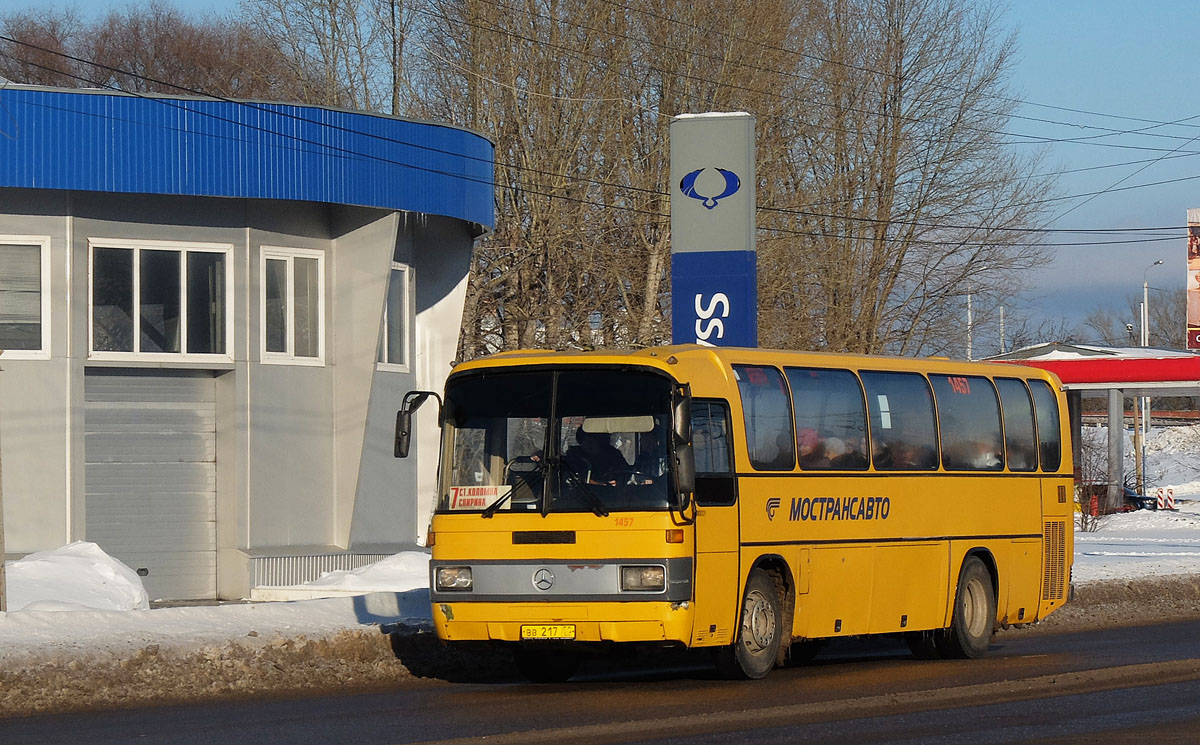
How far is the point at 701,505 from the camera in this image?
13.1 meters

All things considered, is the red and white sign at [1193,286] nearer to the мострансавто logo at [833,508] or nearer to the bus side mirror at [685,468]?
the мострансавто logo at [833,508]

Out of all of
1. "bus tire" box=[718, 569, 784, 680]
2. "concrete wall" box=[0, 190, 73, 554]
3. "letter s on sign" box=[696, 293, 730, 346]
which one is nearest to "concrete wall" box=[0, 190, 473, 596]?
"concrete wall" box=[0, 190, 73, 554]

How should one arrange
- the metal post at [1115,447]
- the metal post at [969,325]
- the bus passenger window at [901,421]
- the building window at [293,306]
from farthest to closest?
the metal post at [1115,447], the metal post at [969,325], the building window at [293,306], the bus passenger window at [901,421]

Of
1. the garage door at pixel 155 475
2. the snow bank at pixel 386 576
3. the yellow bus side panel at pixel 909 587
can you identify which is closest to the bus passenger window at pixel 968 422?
the yellow bus side panel at pixel 909 587

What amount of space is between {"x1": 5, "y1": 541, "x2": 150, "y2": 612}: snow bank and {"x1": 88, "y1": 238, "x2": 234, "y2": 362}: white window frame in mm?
3252

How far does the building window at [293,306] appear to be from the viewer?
2411cm

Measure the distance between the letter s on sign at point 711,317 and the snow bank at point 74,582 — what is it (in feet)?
22.5

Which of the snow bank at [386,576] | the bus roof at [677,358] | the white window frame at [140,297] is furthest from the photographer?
the white window frame at [140,297]

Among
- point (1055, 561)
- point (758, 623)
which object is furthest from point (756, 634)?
point (1055, 561)

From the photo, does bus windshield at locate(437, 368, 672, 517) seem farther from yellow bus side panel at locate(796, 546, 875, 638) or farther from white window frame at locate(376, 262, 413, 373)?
white window frame at locate(376, 262, 413, 373)

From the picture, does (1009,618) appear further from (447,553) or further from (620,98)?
(620,98)

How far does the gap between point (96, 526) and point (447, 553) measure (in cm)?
1103

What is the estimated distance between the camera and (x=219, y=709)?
12109 mm

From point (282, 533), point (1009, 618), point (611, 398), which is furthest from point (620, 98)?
point (611, 398)
